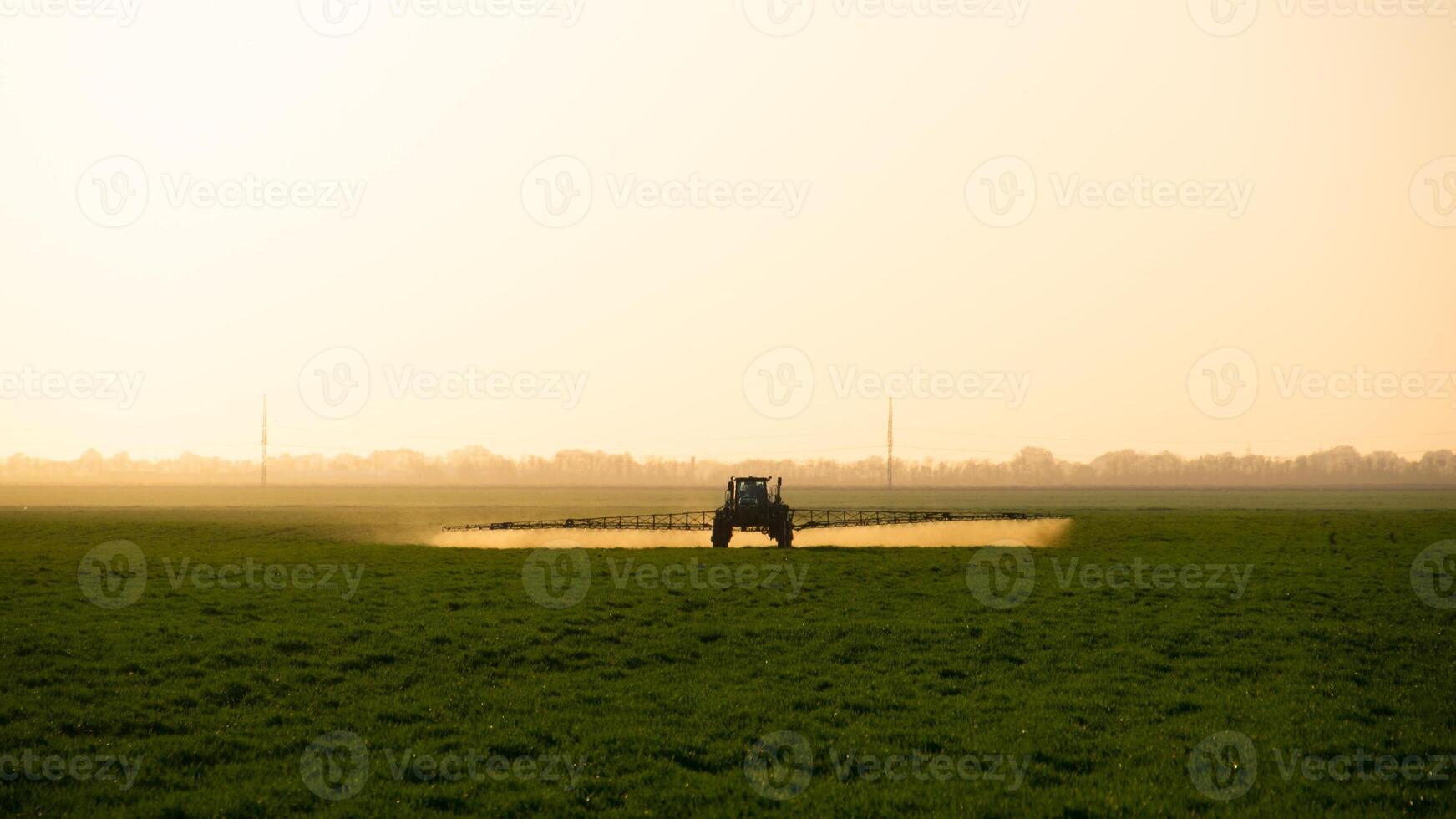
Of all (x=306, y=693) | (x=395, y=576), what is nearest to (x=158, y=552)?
(x=395, y=576)

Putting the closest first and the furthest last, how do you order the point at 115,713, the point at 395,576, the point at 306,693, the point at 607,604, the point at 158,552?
the point at 115,713
the point at 306,693
the point at 607,604
the point at 395,576
the point at 158,552

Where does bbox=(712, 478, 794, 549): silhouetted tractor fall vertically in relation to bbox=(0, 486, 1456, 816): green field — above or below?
above

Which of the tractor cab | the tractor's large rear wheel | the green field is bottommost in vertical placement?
the green field

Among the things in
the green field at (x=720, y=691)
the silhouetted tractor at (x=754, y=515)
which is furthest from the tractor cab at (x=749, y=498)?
the green field at (x=720, y=691)

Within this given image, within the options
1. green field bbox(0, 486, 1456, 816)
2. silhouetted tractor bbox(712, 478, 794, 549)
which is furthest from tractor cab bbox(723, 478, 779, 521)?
green field bbox(0, 486, 1456, 816)

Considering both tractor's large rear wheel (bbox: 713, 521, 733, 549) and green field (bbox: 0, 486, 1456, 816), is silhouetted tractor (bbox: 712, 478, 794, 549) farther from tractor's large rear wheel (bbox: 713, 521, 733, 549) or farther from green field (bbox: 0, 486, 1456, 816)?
green field (bbox: 0, 486, 1456, 816)

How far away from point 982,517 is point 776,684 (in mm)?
52050

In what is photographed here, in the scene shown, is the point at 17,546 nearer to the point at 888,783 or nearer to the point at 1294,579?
the point at 888,783

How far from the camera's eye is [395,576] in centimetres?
3575

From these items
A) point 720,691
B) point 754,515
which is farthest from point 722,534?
point 720,691

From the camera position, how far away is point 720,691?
1936 centimetres

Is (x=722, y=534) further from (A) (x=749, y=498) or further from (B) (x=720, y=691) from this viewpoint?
(B) (x=720, y=691)

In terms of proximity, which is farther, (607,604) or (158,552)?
(158,552)

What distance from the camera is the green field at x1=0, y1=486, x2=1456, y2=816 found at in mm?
13703
